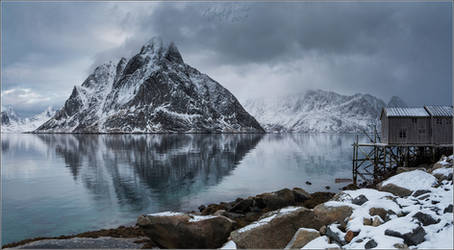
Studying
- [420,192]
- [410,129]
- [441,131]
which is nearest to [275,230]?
[420,192]

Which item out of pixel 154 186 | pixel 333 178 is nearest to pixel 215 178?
pixel 154 186

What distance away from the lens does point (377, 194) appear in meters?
18.0

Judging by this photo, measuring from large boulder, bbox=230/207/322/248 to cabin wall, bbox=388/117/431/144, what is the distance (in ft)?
99.2

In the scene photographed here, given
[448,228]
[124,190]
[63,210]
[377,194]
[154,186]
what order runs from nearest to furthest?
[448,228] < [377,194] < [63,210] < [124,190] < [154,186]

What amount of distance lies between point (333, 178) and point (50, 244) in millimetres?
37531

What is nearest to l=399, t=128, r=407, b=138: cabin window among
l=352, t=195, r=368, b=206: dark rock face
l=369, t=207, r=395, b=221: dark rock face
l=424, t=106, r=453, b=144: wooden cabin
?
l=424, t=106, r=453, b=144: wooden cabin

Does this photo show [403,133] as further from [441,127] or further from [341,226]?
[341,226]

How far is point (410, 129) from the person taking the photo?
132 feet

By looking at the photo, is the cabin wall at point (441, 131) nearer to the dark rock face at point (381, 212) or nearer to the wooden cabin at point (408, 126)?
the wooden cabin at point (408, 126)

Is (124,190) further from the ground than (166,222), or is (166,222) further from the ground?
(166,222)

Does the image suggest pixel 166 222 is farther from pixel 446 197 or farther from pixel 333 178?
pixel 333 178

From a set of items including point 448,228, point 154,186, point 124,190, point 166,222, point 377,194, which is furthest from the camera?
point 154,186

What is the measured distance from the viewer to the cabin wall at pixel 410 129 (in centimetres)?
4016

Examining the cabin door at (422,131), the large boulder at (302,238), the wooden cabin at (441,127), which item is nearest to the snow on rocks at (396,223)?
the large boulder at (302,238)
